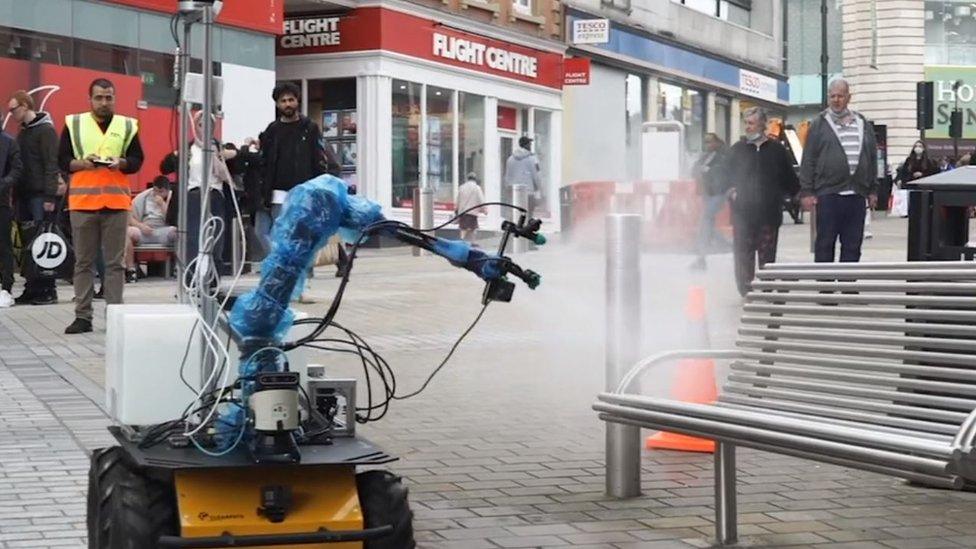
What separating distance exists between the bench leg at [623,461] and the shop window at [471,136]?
30294 millimetres

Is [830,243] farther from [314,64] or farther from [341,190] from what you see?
[314,64]

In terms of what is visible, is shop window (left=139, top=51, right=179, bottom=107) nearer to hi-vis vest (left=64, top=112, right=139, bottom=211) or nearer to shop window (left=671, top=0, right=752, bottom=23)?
hi-vis vest (left=64, top=112, right=139, bottom=211)

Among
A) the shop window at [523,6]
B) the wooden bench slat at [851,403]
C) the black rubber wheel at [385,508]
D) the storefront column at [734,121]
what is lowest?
the black rubber wheel at [385,508]

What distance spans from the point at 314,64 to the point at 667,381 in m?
24.3

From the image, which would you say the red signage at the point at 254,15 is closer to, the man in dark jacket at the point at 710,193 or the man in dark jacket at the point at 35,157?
the man in dark jacket at the point at 710,193

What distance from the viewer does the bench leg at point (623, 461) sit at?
666 cm

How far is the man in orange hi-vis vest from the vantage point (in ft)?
41.0

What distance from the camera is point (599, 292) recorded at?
1697 centimetres

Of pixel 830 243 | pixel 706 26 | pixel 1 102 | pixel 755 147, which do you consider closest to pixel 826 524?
pixel 830 243

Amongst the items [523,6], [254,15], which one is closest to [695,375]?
[254,15]

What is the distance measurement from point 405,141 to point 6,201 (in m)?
19.0

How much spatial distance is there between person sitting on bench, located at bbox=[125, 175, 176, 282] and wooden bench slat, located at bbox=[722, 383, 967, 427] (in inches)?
552

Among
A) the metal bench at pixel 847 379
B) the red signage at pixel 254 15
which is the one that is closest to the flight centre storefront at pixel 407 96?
the red signage at pixel 254 15

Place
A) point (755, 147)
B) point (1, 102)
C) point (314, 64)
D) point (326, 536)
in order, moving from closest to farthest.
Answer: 1. point (326, 536)
2. point (755, 147)
3. point (1, 102)
4. point (314, 64)
